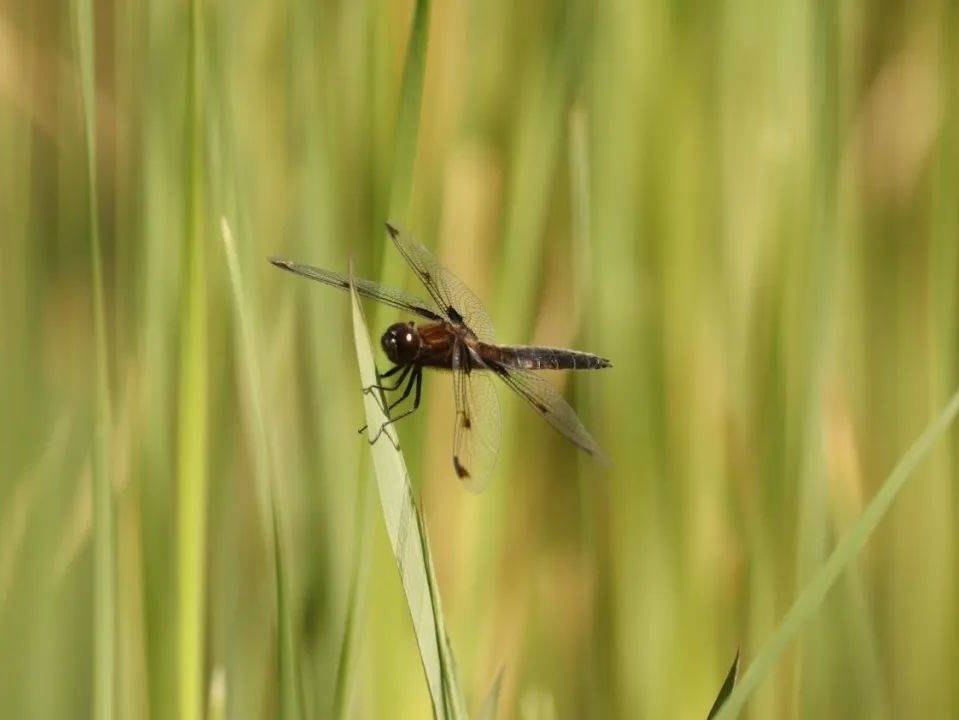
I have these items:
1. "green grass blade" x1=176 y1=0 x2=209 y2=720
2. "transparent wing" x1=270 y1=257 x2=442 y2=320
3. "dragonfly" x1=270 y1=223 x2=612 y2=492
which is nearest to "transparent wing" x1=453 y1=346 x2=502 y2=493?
"dragonfly" x1=270 y1=223 x2=612 y2=492

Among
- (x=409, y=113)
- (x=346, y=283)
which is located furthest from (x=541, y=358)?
(x=409, y=113)

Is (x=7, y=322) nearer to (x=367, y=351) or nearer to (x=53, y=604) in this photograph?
(x=53, y=604)

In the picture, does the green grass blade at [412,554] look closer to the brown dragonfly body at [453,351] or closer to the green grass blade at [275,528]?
the green grass blade at [275,528]

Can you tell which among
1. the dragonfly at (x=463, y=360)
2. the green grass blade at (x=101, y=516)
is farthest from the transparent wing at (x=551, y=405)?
the green grass blade at (x=101, y=516)

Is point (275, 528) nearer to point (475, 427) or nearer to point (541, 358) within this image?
point (475, 427)

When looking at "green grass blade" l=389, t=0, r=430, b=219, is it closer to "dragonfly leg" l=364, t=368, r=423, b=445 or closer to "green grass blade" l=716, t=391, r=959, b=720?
"dragonfly leg" l=364, t=368, r=423, b=445
